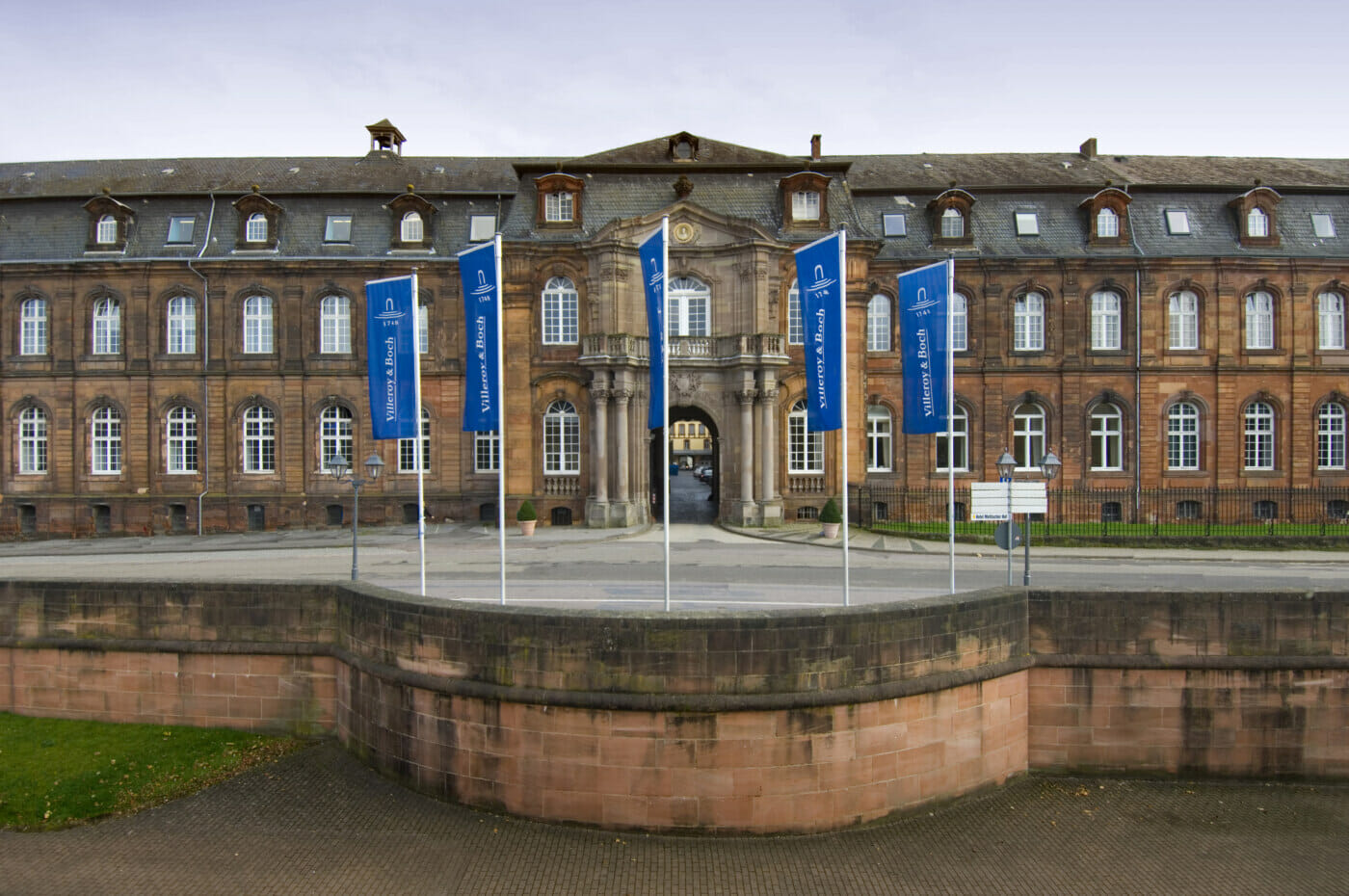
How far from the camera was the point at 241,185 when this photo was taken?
35594 millimetres

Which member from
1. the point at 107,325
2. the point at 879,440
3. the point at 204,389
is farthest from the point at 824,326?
the point at 107,325

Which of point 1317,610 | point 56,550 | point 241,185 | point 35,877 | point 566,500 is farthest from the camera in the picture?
point 241,185

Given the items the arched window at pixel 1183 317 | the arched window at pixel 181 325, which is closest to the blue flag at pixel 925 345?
the arched window at pixel 1183 317

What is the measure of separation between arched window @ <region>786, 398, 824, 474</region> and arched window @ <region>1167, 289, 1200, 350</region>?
16.5 meters

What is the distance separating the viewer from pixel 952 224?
34281 mm

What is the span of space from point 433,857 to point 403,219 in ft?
93.6

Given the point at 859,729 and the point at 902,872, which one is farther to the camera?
the point at 859,729

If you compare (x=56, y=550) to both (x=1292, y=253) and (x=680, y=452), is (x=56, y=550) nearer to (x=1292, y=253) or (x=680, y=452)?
(x=1292, y=253)

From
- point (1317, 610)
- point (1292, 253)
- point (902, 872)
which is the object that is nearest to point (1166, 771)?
point (1317, 610)

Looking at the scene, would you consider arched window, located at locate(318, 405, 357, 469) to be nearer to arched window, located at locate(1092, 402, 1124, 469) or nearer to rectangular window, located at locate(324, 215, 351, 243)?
rectangular window, located at locate(324, 215, 351, 243)

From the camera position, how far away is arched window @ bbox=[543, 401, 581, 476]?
32281 mm

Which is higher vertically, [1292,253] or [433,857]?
[1292,253]

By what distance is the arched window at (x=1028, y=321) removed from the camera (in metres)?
34.2

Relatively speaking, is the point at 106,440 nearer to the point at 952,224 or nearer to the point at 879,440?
the point at 879,440
